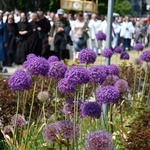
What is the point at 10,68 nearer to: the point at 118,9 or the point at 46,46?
the point at 46,46

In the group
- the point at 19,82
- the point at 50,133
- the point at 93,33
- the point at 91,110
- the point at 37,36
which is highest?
the point at 19,82

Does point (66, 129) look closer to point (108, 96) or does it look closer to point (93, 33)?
point (108, 96)

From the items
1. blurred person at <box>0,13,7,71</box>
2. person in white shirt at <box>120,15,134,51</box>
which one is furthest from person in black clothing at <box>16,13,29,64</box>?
person in white shirt at <box>120,15,134,51</box>

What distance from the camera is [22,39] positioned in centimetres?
1872

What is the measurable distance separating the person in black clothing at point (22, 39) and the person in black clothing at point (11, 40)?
0.14 metres

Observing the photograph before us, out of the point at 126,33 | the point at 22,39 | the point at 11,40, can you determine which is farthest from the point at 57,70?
the point at 126,33

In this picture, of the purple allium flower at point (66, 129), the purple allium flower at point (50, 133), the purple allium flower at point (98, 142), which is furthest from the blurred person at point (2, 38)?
the purple allium flower at point (98, 142)

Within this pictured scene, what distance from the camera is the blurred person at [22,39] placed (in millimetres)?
18188

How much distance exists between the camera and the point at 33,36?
724 inches

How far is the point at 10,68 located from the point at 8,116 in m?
12.3

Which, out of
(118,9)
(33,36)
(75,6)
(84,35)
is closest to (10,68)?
(33,36)

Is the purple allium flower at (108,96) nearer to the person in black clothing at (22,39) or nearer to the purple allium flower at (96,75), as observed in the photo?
the purple allium flower at (96,75)

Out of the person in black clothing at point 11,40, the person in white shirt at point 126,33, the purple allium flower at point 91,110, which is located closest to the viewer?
the purple allium flower at point 91,110

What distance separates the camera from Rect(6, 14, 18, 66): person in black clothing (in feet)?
59.6
